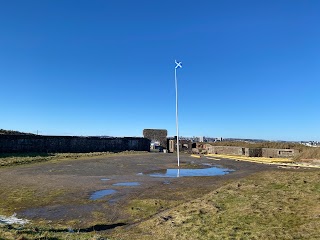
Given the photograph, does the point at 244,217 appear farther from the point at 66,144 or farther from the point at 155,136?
the point at 155,136

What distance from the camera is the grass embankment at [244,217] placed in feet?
25.7

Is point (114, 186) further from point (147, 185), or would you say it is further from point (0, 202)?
point (0, 202)

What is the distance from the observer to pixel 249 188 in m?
13.2

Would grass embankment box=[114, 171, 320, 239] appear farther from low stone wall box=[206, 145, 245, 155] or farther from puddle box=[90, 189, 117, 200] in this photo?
low stone wall box=[206, 145, 245, 155]

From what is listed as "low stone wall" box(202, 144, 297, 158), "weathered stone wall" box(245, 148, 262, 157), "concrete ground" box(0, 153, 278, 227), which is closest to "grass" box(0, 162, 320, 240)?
"concrete ground" box(0, 153, 278, 227)

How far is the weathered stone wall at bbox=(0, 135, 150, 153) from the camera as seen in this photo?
3420 centimetres

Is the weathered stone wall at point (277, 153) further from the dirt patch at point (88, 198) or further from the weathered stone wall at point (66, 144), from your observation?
the weathered stone wall at point (66, 144)

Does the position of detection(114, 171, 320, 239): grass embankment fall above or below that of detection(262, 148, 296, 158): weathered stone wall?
below

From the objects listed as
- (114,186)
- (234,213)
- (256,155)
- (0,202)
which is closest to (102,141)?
(256,155)

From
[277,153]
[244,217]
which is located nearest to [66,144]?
[277,153]

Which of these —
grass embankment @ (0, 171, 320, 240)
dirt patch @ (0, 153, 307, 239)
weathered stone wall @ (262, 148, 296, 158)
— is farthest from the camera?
weathered stone wall @ (262, 148, 296, 158)

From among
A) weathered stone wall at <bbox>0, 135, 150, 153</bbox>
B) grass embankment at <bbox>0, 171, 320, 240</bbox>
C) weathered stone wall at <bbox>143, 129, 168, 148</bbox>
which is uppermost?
weathered stone wall at <bbox>143, 129, 168, 148</bbox>

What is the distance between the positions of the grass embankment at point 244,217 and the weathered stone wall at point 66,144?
28.4m

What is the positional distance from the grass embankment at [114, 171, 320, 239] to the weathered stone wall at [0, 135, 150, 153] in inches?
1117
